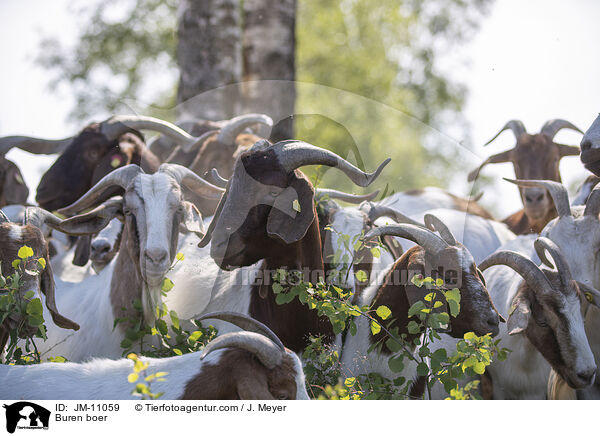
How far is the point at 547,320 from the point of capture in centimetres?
437

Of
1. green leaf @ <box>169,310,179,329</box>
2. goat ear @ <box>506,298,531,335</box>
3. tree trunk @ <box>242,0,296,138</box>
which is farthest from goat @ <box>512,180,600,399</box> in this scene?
tree trunk @ <box>242,0,296,138</box>

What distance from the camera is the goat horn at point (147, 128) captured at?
5.69m

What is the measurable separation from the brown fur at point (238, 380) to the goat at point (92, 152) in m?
2.76

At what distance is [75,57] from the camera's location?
Result: 46.8 feet

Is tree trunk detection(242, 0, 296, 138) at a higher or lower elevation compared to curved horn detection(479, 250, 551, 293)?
higher

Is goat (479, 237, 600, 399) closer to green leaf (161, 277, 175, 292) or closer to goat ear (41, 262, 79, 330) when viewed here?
green leaf (161, 277, 175, 292)

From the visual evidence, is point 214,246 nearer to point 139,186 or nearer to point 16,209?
point 139,186

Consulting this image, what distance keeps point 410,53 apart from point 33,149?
1004 cm

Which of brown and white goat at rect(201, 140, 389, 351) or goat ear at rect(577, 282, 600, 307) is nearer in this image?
brown and white goat at rect(201, 140, 389, 351)

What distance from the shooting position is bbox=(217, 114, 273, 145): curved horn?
584 cm
